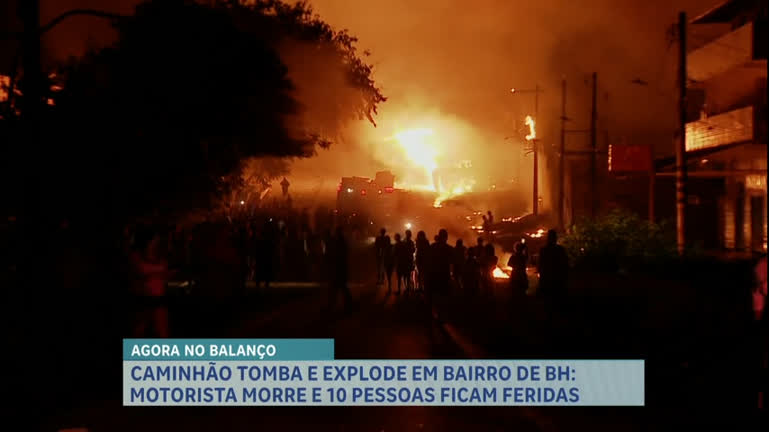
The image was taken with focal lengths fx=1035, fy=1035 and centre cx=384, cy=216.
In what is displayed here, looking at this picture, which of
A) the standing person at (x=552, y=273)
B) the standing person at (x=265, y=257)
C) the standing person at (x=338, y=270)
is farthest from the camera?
the standing person at (x=265, y=257)

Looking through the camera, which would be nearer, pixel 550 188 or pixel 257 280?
pixel 257 280

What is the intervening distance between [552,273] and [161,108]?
8290 millimetres

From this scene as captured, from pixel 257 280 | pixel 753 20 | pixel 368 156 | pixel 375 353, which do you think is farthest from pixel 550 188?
pixel 375 353

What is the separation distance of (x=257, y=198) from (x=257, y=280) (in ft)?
75.5

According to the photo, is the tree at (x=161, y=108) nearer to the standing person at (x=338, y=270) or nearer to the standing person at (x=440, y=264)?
the standing person at (x=338, y=270)

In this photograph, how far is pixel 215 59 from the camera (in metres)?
19.8

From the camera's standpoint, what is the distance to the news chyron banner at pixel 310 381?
8766mm

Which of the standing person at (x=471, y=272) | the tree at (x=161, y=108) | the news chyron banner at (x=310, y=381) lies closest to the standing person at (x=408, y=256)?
the standing person at (x=471, y=272)

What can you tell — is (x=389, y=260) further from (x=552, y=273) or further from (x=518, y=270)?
(x=552, y=273)

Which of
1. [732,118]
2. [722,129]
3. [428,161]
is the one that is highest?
[428,161]

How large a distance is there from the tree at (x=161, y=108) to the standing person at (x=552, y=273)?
24.8 ft

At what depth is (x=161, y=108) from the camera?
19.8 metres

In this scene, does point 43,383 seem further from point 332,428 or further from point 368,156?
point 368,156

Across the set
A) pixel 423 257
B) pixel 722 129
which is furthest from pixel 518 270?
pixel 722 129
